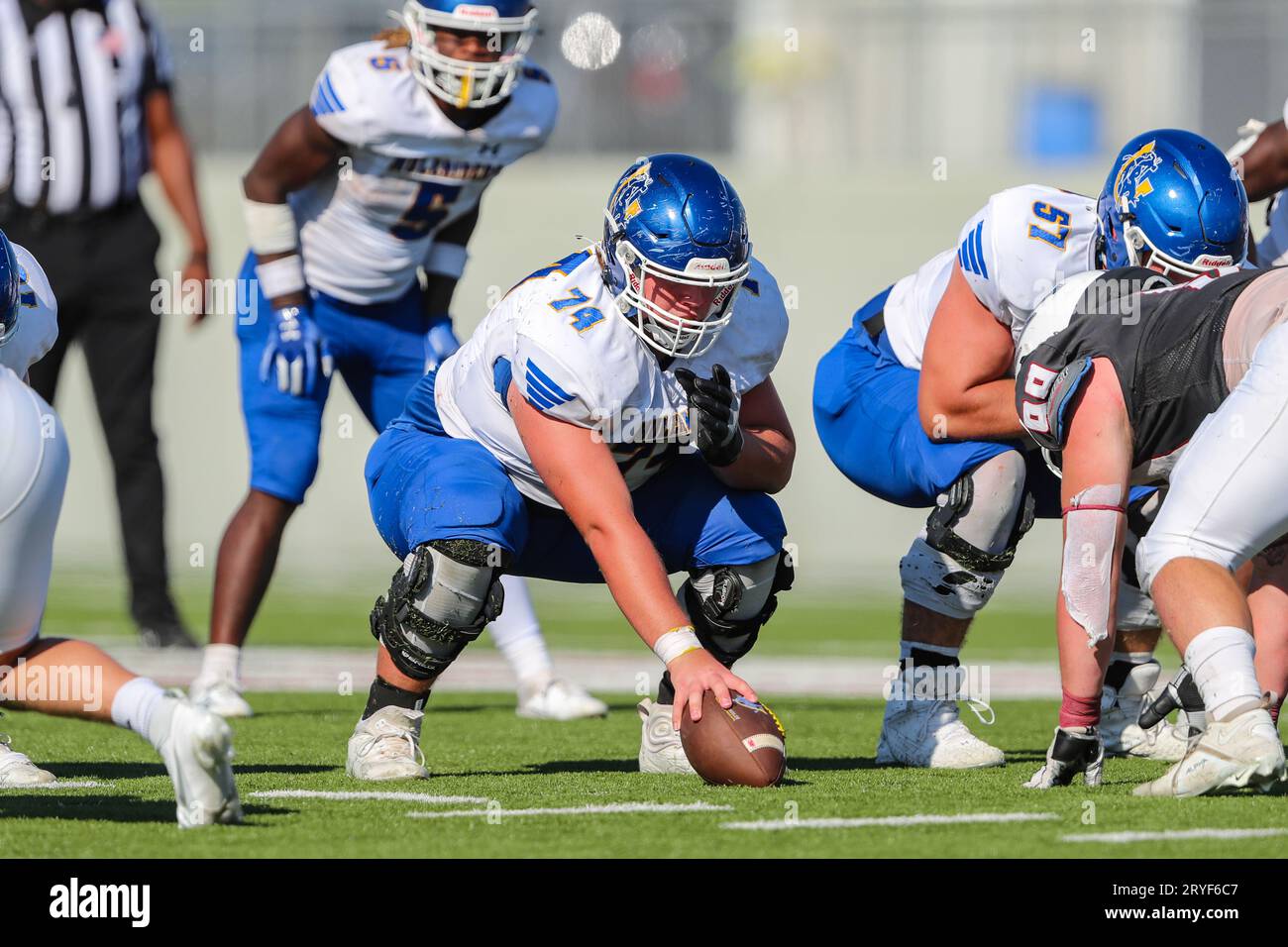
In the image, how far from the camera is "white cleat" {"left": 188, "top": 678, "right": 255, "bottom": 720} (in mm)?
5551

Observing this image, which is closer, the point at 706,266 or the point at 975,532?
the point at 706,266

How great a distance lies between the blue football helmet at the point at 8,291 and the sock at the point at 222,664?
213cm

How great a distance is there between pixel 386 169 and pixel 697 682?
2541 millimetres

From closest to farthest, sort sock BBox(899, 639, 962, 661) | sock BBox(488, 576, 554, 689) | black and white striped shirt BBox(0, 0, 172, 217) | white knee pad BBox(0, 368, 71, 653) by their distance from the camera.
→ white knee pad BBox(0, 368, 71, 653) → sock BBox(899, 639, 962, 661) → sock BBox(488, 576, 554, 689) → black and white striped shirt BBox(0, 0, 172, 217)

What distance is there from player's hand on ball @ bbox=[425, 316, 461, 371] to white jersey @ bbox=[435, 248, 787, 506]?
4.24ft

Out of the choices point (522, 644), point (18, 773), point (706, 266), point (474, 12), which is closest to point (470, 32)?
point (474, 12)

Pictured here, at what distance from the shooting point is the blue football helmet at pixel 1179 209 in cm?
412

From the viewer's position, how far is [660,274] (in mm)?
4059

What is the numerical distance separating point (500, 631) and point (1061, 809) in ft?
8.50

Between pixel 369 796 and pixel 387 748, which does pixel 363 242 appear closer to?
pixel 387 748

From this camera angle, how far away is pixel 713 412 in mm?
4219

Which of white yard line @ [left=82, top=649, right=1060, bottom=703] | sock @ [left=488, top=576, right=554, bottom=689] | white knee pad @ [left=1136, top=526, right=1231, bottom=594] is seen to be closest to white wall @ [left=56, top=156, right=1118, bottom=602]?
white yard line @ [left=82, top=649, right=1060, bottom=703]

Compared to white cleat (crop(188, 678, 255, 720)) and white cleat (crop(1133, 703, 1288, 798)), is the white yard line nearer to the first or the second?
white cleat (crop(188, 678, 255, 720))
